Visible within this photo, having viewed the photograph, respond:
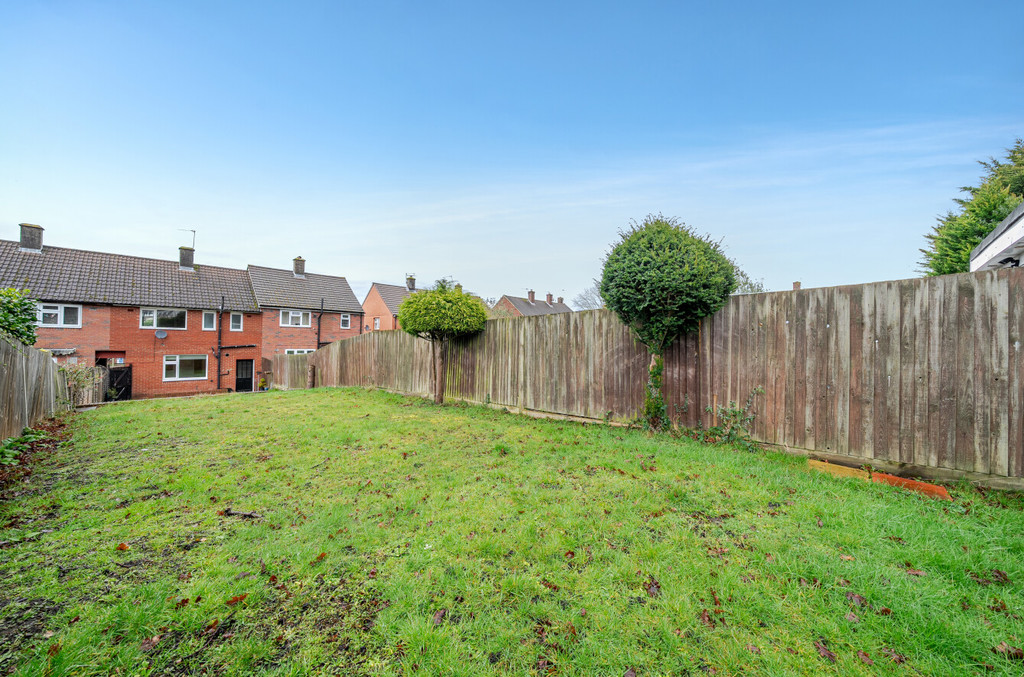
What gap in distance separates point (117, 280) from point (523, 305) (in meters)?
32.1

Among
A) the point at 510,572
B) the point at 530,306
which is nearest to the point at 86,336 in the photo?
Answer: the point at 510,572

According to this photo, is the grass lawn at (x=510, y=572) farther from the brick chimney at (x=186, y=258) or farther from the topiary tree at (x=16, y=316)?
the brick chimney at (x=186, y=258)

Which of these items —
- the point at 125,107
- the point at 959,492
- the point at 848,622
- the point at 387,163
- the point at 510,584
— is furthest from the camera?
the point at 387,163

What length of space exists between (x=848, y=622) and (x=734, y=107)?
11.4m

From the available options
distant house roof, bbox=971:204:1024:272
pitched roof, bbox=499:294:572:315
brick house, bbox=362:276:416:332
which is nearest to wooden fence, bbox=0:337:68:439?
distant house roof, bbox=971:204:1024:272

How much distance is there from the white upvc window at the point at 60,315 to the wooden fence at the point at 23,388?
14997mm

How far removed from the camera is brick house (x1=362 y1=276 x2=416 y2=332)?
109 ft

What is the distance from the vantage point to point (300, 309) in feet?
86.4

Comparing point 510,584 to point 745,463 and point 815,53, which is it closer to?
point 745,463

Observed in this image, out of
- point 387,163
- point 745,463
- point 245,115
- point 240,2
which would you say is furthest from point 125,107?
point 745,463

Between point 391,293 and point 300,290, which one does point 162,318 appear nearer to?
point 300,290

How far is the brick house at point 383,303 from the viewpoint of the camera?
33.1 meters

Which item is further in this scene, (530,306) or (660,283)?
(530,306)

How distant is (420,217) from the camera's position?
17.8 meters
